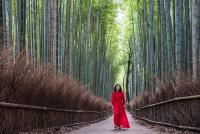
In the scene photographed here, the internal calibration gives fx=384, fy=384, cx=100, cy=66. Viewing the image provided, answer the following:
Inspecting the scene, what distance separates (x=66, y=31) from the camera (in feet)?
45.8

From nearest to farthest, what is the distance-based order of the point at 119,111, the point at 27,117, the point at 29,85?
the point at 27,117
the point at 29,85
the point at 119,111

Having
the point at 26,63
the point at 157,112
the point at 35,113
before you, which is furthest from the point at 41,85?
the point at 157,112

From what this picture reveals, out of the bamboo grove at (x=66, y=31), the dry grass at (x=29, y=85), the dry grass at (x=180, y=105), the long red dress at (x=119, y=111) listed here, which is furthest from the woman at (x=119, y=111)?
the bamboo grove at (x=66, y=31)

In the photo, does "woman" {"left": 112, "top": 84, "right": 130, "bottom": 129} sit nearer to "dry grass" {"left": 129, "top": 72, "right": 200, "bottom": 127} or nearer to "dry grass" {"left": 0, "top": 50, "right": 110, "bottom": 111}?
"dry grass" {"left": 129, "top": 72, "right": 200, "bottom": 127}

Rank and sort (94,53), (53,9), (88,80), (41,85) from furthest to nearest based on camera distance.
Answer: (94,53) < (88,80) < (53,9) < (41,85)

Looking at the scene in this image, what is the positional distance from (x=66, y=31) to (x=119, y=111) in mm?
4664

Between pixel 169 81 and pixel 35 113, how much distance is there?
140 inches

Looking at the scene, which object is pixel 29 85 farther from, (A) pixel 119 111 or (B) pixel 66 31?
(B) pixel 66 31

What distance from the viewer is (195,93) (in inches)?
247

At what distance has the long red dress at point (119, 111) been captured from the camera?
33.7ft

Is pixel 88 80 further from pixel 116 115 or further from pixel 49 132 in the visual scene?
pixel 49 132

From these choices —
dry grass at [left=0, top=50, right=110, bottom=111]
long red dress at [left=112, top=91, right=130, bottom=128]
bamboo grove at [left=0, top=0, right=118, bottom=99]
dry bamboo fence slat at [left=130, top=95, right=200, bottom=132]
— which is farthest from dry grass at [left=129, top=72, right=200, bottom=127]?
bamboo grove at [left=0, top=0, right=118, bottom=99]

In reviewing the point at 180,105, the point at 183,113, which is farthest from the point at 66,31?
the point at 183,113

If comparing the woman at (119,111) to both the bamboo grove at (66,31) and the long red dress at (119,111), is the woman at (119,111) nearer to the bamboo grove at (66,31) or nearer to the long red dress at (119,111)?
the long red dress at (119,111)
